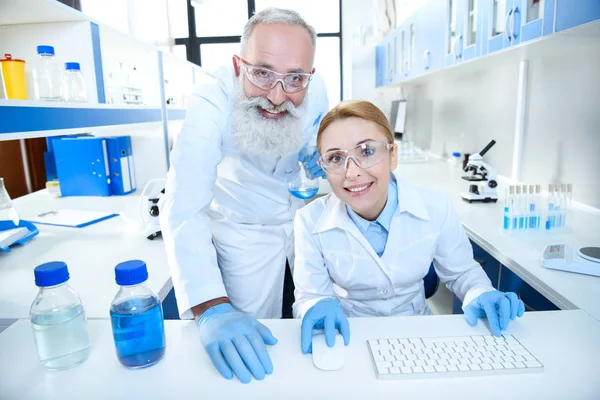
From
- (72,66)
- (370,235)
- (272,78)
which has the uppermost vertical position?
(72,66)

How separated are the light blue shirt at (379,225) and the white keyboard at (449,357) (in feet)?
1.50

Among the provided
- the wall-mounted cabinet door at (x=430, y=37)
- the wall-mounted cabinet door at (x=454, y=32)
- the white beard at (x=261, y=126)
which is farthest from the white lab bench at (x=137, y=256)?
the wall-mounted cabinet door at (x=430, y=37)

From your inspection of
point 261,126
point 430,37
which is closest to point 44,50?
point 261,126

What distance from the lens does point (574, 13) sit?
1271 mm

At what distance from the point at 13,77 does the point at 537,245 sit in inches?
69.4

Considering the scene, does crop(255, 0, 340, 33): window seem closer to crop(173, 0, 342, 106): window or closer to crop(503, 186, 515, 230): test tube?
crop(173, 0, 342, 106): window

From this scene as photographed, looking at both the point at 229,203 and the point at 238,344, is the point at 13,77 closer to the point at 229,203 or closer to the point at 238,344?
the point at 229,203

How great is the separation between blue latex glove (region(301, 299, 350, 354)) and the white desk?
53cm

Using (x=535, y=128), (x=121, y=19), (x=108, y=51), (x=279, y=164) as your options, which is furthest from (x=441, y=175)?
(x=121, y=19)

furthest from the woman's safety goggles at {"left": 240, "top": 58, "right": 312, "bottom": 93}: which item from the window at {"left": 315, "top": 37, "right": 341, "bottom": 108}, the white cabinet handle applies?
the window at {"left": 315, "top": 37, "right": 341, "bottom": 108}

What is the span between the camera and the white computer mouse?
2.47ft

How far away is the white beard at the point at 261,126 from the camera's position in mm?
1339

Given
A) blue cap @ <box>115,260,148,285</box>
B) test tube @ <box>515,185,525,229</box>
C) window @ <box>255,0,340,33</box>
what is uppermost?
window @ <box>255,0,340,33</box>

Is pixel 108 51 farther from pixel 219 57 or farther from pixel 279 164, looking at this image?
pixel 219 57
